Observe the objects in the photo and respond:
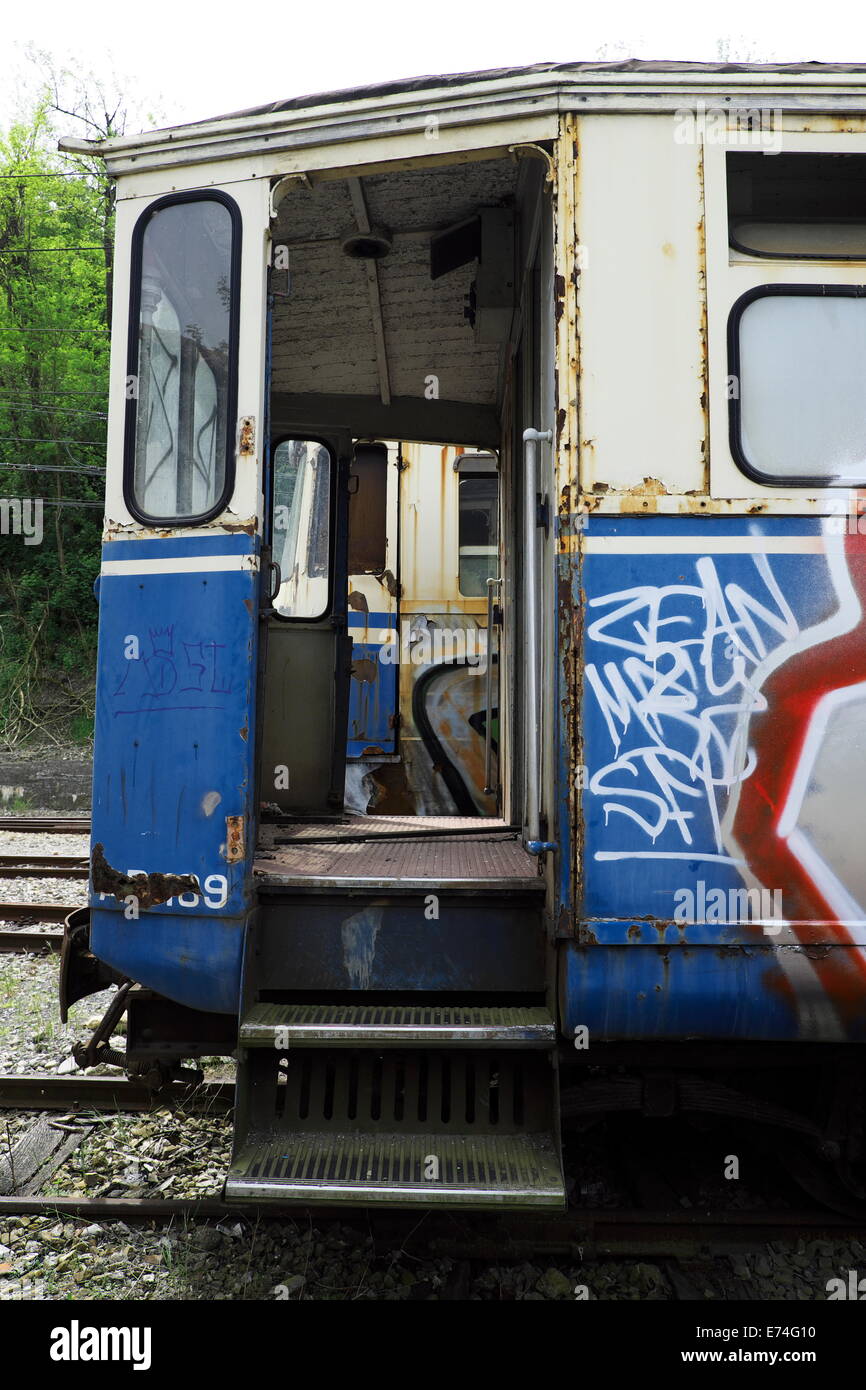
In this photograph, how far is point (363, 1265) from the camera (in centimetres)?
268

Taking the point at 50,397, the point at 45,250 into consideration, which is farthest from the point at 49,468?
the point at 45,250

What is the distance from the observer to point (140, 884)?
2688 millimetres

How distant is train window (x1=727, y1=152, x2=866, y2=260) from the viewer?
8.61ft

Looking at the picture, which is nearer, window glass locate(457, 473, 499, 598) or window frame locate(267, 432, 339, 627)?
window frame locate(267, 432, 339, 627)

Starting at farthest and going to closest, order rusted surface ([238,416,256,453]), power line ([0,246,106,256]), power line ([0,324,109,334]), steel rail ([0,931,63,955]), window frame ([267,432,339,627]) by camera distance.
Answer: power line ([0,246,106,256]), power line ([0,324,109,334]), steel rail ([0,931,63,955]), window frame ([267,432,339,627]), rusted surface ([238,416,256,453])

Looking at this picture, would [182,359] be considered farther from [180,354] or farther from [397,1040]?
[397,1040]

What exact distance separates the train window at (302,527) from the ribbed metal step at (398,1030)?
2874 mm

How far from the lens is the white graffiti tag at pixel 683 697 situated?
245cm

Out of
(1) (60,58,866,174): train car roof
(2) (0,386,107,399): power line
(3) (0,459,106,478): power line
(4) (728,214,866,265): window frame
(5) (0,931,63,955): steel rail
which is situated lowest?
(5) (0,931,63,955): steel rail

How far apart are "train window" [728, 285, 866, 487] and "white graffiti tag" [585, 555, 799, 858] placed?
36cm

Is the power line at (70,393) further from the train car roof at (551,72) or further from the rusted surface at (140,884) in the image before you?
the rusted surface at (140,884)

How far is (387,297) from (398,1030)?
3390 millimetres

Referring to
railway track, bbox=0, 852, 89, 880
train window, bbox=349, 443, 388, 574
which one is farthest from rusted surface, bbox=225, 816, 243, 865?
railway track, bbox=0, 852, 89, 880

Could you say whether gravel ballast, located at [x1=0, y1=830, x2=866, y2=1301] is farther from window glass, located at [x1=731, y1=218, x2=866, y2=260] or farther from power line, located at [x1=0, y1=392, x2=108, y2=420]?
power line, located at [x1=0, y1=392, x2=108, y2=420]
